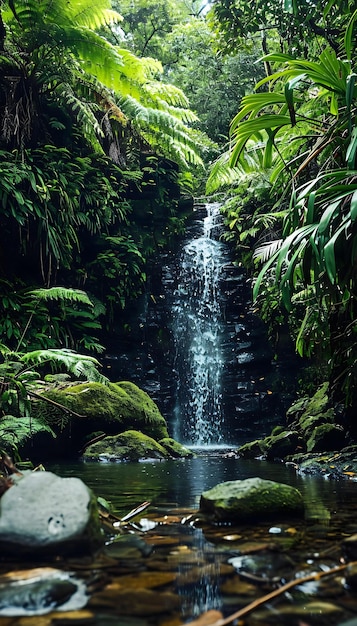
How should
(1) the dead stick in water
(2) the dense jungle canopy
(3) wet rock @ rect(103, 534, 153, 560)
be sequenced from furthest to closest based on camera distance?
(2) the dense jungle canopy < (3) wet rock @ rect(103, 534, 153, 560) < (1) the dead stick in water

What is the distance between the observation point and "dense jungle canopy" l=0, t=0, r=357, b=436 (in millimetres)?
3189

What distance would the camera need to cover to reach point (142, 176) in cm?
1048

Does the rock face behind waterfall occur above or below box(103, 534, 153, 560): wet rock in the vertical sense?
above

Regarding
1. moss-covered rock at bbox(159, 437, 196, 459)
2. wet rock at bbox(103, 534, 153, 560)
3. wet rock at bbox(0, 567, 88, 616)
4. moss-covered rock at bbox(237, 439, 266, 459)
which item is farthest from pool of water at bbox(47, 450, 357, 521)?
moss-covered rock at bbox(237, 439, 266, 459)

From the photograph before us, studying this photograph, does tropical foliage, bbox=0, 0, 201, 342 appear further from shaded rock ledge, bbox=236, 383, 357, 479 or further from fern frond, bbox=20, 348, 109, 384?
shaded rock ledge, bbox=236, 383, 357, 479

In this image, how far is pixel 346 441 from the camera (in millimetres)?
5574

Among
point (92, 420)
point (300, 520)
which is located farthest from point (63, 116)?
point (300, 520)

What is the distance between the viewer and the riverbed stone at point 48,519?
4.58ft

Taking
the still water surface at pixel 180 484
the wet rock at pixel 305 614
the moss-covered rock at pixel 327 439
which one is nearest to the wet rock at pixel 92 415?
the still water surface at pixel 180 484

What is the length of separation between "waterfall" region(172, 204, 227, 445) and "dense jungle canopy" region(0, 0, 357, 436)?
66 cm

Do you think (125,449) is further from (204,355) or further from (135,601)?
(135,601)

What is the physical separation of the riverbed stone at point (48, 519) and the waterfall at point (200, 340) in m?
7.21

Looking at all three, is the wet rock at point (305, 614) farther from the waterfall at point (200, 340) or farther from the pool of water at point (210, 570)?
the waterfall at point (200, 340)

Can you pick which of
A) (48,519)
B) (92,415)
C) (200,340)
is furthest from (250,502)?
(200,340)
